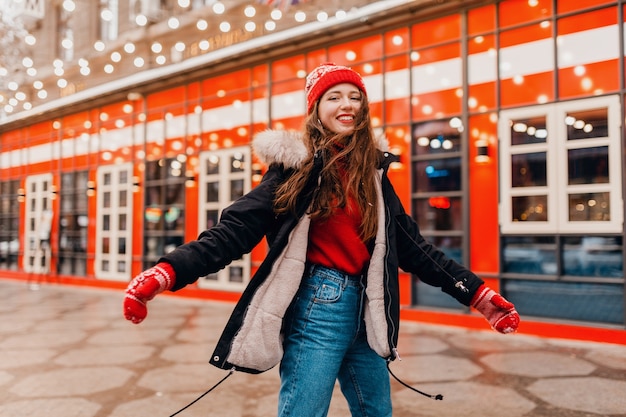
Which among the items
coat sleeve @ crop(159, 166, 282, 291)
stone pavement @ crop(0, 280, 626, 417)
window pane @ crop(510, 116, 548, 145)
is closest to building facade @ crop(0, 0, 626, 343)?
window pane @ crop(510, 116, 548, 145)

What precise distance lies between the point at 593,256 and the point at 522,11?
9.95ft

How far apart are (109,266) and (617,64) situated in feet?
32.6

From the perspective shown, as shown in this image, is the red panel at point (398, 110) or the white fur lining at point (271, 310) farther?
the red panel at point (398, 110)

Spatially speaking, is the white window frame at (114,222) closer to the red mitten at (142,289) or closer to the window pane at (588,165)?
the window pane at (588,165)

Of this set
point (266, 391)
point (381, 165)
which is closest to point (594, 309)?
point (266, 391)

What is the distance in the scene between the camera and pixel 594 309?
6.09m

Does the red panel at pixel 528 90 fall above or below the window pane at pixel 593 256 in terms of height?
above

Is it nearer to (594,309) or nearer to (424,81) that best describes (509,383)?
(594,309)

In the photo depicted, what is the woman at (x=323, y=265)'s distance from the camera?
1.91m

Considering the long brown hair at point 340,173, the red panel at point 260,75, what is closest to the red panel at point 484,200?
the red panel at point 260,75

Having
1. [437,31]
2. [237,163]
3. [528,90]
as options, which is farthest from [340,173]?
[237,163]

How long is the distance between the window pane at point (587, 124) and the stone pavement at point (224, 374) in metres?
2.32

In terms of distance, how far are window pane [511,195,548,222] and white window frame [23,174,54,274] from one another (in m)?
10.7

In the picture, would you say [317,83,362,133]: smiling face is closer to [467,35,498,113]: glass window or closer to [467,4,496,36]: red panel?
[467,35,498,113]: glass window
